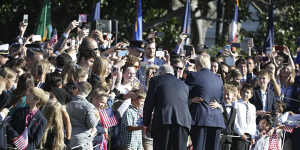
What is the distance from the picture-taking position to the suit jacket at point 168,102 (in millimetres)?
10016

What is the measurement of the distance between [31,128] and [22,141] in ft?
0.57

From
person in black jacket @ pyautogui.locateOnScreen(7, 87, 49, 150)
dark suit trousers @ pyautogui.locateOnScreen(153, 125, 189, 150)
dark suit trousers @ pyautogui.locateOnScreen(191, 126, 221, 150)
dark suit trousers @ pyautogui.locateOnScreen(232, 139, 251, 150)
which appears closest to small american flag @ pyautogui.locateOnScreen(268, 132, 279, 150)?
Answer: dark suit trousers @ pyautogui.locateOnScreen(232, 139, 251, 150)

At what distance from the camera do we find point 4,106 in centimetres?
837

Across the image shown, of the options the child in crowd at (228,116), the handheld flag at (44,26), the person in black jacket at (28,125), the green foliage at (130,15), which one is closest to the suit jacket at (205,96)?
the child in crowd at (228,116)

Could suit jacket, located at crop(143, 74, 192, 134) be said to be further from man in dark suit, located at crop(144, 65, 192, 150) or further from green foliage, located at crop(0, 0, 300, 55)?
green foliage, located at crop(0, 0, 300, 55)

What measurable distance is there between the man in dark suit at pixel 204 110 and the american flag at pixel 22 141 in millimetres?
3420

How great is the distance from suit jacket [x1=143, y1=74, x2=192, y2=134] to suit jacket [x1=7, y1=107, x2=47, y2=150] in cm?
242

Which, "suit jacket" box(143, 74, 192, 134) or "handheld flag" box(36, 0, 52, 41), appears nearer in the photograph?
"suit jacket" box(143, 74, 192, 134)

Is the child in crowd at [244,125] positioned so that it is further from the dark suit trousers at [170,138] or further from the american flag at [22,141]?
the american flag at [22,141]

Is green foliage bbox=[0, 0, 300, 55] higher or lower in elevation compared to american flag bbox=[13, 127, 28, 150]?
higher

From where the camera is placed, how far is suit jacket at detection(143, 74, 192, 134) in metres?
10.0

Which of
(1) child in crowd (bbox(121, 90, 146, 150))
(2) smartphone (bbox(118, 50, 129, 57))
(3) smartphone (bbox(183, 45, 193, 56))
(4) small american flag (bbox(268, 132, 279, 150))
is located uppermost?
(3) smartphone (bbox(183, 45, 193, 56))

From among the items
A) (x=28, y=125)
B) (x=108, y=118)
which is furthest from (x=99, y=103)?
(x=28, y=125)

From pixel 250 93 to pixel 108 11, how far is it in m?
10.6
